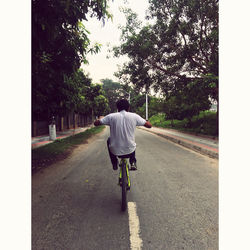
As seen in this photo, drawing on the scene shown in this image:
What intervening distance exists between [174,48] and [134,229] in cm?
1073

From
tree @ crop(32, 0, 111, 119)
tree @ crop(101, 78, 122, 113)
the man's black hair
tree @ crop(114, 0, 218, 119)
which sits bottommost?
the man's black hair

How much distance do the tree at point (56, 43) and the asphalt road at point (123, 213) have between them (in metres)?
2.21

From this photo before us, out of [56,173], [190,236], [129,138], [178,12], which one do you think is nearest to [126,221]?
[190,236]

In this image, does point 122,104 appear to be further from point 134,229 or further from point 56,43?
point 56,43

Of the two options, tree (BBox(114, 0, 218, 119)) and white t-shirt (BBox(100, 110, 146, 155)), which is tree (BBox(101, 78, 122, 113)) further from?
white t-shirt (BBox(100, 110, 146, 155))

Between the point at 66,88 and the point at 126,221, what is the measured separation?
376 cm

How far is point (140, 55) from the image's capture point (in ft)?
37.6

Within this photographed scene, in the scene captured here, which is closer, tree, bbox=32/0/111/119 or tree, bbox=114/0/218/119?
tree, bbox=32/0/111/119

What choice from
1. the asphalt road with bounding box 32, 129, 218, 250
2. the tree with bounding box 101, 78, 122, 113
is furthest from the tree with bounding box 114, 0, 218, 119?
the tree with bounding box 101, 78, 122, 113

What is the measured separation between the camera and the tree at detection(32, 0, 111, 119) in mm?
2471

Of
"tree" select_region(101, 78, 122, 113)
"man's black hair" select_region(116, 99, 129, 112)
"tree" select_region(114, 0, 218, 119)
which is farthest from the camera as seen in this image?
"tree" select_region(101, 78, 122, 113)

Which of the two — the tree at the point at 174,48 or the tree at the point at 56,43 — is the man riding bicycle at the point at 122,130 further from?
the tree at the point at 174,48

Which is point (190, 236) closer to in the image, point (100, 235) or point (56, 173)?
point (100, 235)

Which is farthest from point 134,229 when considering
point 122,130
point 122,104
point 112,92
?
point 112,92
